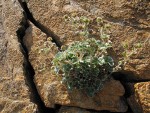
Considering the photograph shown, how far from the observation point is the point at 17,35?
175 inches

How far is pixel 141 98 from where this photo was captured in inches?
151

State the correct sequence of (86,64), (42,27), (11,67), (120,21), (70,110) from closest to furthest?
(86,64), (70,110), (120,21), (11,67), (42,27)

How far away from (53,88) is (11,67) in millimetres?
563

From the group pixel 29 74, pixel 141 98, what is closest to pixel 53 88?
pixel 29 74

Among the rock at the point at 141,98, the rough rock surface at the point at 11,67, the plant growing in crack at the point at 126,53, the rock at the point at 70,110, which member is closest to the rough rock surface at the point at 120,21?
the plant growing in crack at the point at 126,53

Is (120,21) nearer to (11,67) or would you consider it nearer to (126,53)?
(126,53)

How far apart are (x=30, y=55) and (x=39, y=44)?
0.53ft

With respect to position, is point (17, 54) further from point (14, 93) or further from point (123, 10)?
point (123, 10)

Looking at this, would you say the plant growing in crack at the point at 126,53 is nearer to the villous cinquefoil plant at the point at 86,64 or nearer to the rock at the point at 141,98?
the villous cinquefoil plant at the point at 86,64

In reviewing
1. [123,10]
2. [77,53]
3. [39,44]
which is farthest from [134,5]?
[39,44]

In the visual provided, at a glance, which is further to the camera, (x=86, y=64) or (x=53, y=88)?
(x=53, y=88)

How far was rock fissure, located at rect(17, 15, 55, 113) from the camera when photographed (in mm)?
4230

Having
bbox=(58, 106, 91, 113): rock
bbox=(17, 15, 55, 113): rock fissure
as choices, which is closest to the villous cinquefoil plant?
bbox=(58, 106, 91, 113): rock

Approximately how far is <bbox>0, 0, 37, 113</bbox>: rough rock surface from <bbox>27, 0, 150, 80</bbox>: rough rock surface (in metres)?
0.35
